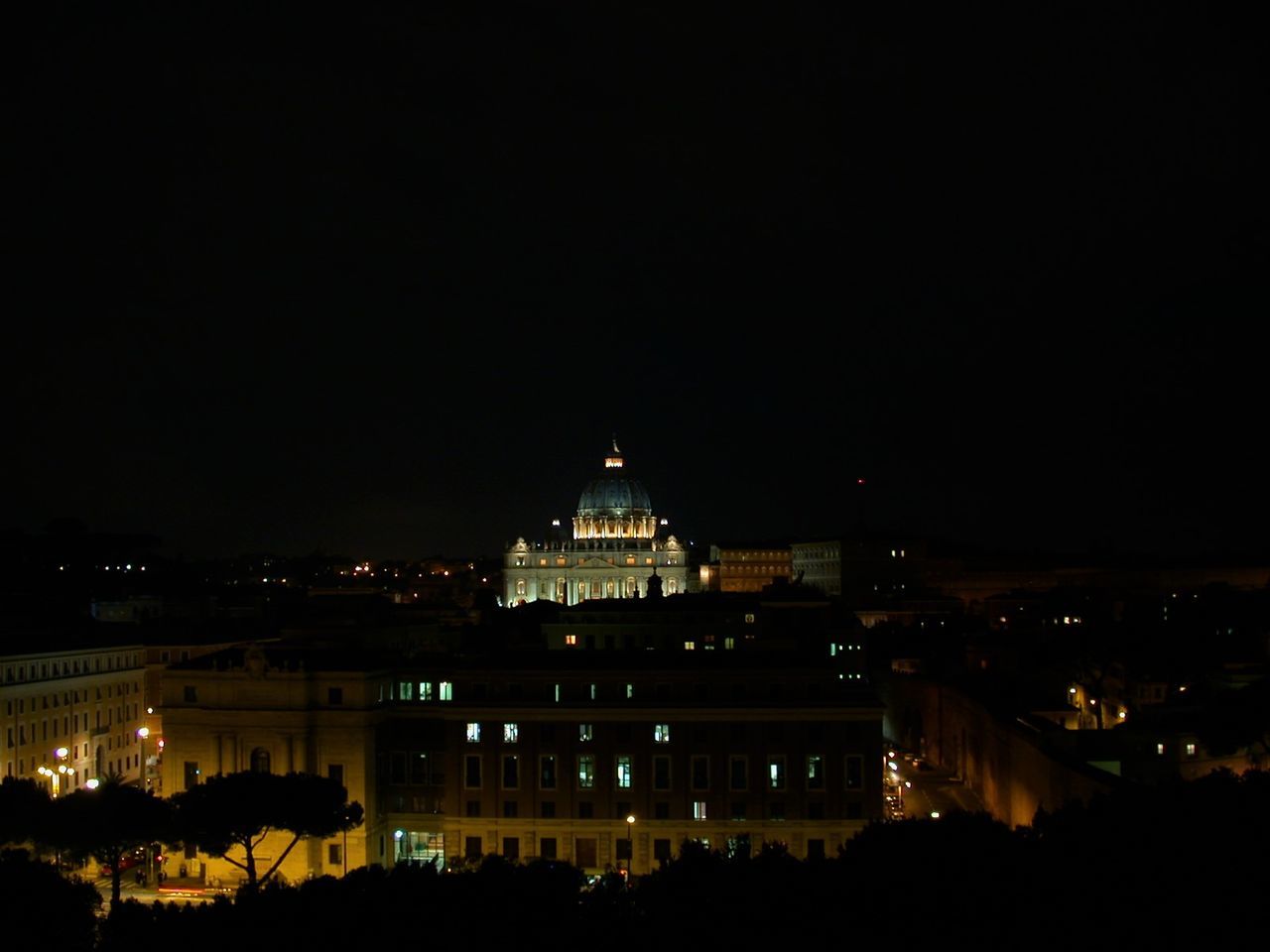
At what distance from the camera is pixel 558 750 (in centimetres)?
5000

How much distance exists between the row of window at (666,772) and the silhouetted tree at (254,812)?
448 cm

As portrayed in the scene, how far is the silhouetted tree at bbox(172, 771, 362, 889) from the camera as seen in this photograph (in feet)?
146

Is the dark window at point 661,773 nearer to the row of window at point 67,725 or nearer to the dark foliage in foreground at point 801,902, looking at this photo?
the dark foliage in foreground at point 801,902

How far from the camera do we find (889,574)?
19438cm

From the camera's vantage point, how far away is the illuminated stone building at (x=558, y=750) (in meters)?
49.0

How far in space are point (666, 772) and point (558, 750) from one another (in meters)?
3.08

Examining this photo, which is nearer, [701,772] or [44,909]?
[44,909]

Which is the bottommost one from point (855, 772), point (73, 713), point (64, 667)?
point (855, 772)

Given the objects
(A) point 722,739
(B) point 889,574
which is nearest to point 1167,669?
(A) point 722,739

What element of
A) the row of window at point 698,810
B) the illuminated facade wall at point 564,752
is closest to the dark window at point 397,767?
the illuminated facade wall at point 564,752

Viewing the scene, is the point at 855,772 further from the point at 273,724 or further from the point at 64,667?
the point at 64,667

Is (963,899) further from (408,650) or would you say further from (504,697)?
(408,650)

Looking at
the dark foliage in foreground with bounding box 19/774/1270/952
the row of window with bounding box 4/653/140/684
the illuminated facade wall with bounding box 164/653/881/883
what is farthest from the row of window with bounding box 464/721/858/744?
the row of window with bounding box 4/653/140/684

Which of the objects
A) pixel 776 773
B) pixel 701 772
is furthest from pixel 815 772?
pixel 701 772
